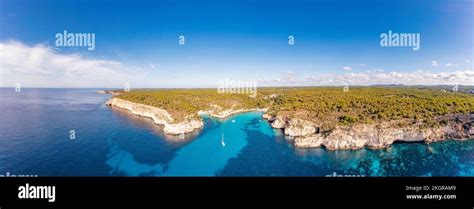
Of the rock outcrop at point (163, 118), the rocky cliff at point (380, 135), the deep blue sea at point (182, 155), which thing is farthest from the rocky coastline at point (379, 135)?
the rock outcrop at point (163, 118)

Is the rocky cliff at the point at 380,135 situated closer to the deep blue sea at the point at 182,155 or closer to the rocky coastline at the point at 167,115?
the deep blue sea at the point at 182,155

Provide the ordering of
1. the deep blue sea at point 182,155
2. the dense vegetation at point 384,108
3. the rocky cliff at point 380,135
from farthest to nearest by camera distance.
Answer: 1. the dense vegetation at point 384,108
2. the rocky cliff at point 380,135
3. the deep blue sea at point 182,155

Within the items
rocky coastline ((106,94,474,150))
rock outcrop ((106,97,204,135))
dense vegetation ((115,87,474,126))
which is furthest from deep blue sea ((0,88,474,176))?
dense vegetation ((115,87,474,126))

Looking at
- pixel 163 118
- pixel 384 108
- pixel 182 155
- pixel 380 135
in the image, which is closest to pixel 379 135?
pixel 380 135

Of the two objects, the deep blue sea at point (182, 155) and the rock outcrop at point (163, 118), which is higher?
the rock outcrop at point (163, 118)

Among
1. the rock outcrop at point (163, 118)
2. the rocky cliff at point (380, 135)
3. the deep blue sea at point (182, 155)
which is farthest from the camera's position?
the rock outcrop at point (163, 118)

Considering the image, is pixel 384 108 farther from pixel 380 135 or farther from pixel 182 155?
pixel 182 155

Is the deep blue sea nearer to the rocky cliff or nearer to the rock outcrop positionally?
the rocky cliff
